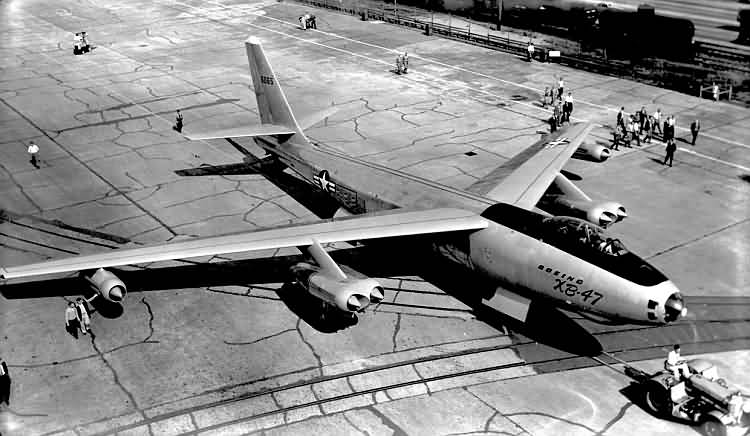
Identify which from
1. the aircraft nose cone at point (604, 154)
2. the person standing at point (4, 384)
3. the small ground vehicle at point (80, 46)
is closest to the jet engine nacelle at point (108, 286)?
the person standing at point (4, 384)

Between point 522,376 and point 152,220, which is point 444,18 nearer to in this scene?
point 152,220

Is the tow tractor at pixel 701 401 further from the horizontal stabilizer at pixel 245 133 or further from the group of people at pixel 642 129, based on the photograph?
the group of people at pixel 642 129

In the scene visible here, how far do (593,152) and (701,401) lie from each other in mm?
16217

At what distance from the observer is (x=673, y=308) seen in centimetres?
1761

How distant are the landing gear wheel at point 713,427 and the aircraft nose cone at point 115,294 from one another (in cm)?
1687

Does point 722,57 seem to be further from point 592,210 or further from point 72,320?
point 72,320

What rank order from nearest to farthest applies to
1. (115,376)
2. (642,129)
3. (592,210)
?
(115,376) → (592,210) → (642,129)

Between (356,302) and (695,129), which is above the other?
(695,129)

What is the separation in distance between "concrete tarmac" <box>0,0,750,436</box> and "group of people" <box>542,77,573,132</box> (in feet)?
3.58

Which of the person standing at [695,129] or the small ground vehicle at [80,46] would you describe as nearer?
the person standing at [695,129]

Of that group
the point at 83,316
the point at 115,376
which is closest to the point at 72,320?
the point at 83,316

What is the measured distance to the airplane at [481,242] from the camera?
1867 centimetres

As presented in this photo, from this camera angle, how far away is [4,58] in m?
56.8

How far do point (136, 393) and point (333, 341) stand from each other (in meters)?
5.86
